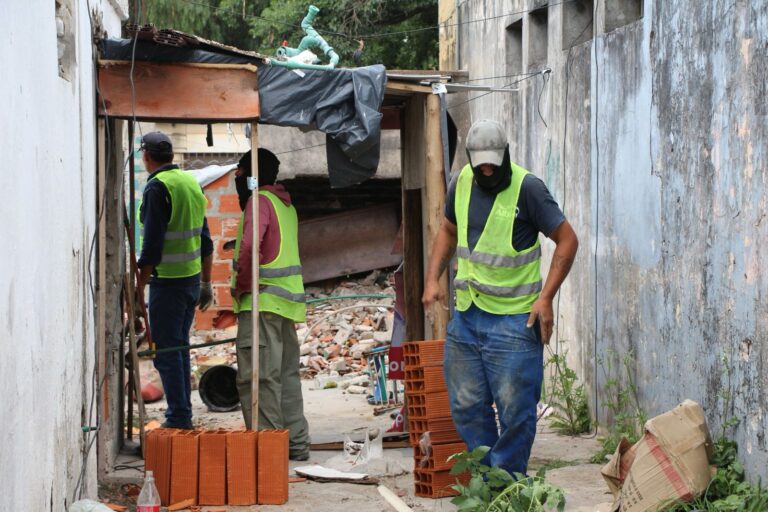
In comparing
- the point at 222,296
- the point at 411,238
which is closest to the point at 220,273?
the point at 222,296

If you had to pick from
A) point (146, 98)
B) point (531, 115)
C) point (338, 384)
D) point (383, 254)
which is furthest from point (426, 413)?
point (383, 254)

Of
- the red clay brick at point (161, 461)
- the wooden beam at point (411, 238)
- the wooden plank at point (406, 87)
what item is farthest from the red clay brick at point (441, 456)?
the wooden plank at point (406, 87)

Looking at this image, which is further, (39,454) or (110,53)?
(110,53)

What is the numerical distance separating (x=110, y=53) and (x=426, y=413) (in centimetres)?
315

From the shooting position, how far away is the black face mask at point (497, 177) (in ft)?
21.0

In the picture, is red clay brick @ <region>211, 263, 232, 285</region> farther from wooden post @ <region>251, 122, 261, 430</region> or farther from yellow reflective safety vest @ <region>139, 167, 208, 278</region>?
wooden post @ <region>251, 122, 261, 430</region>

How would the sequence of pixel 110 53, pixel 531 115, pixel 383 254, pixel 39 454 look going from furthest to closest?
pixel 383 254 < pixel 531 115 < pixel 110 53 < pixel 39 454

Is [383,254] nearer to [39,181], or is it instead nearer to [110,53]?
[110,53]

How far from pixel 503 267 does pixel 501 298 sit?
0.56ft

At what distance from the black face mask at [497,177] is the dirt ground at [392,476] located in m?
1.93

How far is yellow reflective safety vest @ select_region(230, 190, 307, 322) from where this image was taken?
8367 millimetres

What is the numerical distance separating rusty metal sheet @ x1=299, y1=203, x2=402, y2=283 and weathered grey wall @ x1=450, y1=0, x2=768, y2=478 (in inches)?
368

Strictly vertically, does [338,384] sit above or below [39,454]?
below

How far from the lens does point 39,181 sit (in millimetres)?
4848
